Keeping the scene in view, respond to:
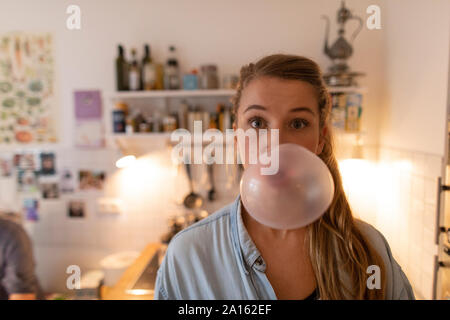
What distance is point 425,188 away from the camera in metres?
0.58

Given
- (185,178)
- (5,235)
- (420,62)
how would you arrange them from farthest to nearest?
(185,178), (5,235), (420,62)

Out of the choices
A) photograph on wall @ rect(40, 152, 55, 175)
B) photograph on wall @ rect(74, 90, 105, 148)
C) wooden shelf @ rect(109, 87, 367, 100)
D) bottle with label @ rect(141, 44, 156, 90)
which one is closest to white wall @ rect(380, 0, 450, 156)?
wooden shelf @ rect(109, 87, 367, 100)

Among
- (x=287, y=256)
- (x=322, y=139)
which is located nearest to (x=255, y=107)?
(x=322, y=139)

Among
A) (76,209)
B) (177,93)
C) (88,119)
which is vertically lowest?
(76,209)

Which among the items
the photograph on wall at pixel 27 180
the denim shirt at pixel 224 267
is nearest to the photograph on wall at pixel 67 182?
the photograph on wall at pixel 27 180

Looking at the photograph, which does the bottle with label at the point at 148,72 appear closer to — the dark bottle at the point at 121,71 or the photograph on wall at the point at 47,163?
the dark bottle at the point at 121,71

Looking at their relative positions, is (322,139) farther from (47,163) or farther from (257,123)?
(47,163)

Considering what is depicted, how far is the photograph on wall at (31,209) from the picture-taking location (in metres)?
1.72

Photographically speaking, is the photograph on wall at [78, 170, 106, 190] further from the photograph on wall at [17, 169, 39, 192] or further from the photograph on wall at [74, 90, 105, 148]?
the photograph on wall at [17, 169, 39, 192]

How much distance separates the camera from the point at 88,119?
5.48 ft

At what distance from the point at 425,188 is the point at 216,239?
0.47 m

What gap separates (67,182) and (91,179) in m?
0.16
